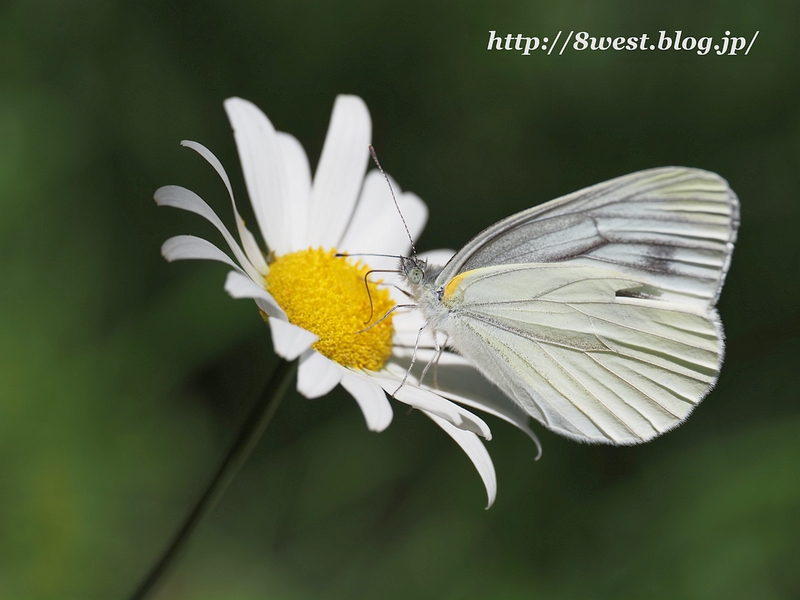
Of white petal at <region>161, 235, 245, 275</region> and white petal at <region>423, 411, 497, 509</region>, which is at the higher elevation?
white petal at <region>161, 235, 245, 275</region>

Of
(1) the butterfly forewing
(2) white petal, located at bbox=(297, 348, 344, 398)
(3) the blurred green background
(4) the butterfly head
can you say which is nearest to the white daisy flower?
(2) white petal, located at bbox=(297, 348, 344, 398)

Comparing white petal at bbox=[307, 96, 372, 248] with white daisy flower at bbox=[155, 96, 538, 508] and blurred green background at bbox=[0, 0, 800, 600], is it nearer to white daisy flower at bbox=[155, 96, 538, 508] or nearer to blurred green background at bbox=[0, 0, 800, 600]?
white daisy flower at bbox=[155, 96, 538, 508]

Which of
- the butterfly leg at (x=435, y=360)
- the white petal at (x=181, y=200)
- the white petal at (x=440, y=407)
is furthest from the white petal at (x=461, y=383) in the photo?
the white petal at (x=181, y=200)

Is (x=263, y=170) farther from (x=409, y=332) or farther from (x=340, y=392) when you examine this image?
(x=340, y=392)

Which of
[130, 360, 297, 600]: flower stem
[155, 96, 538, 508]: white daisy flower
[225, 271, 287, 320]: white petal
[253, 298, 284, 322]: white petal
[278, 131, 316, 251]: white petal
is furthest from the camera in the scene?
[278, 131, 316, 251]: white petal

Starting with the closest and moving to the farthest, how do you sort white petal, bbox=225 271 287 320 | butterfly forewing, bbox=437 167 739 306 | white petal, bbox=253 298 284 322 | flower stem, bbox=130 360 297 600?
white petal, bbox=225 271 287 320, flower stem, bbox=130 360 297 600, white petal, bbox=253 298 284 322, butterfly forewing, bbox=437 167 739 306

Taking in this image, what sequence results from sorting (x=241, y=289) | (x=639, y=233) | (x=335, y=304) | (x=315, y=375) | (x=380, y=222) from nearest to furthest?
(x=241, y=289) → (x=315, y=375) → (x=335, y=304) → (x=639, y=233) → (x=380, y=222)

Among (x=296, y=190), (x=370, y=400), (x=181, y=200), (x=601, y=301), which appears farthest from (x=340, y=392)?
(x=181, y=200)
